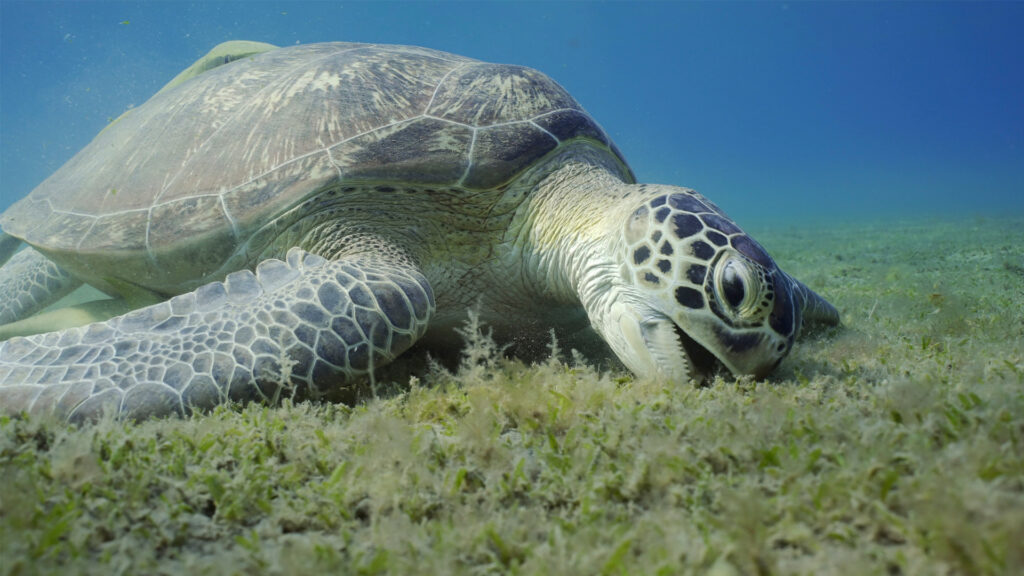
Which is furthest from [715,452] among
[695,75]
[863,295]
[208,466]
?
[695,75]

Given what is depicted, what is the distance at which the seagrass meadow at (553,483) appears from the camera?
109cm

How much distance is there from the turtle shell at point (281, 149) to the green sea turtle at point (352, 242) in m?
0.02

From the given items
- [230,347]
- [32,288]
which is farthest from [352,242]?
[32,288]

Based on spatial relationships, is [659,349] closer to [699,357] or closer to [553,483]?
[699,357]

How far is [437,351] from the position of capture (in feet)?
10.8

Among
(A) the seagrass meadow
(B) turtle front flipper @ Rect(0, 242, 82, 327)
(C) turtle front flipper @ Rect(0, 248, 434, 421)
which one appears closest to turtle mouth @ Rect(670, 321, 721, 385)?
(A) the seagrass meadow

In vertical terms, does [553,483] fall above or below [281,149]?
below

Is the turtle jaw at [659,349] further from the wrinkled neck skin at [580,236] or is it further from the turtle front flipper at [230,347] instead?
the turtle front flipper at [230,347]

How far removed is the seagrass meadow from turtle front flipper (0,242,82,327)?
3.88 metres

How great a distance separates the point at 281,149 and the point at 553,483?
2.64m

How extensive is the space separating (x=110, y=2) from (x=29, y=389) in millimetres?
78446

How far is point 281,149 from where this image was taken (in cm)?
315

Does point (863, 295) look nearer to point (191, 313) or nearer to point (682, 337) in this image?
point (682, 337)

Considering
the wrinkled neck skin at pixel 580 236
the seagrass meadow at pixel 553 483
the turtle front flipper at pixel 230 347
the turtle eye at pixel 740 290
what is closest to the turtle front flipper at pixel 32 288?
the turtle front flipper at pixel 230 347
